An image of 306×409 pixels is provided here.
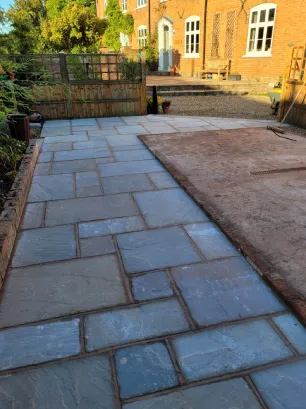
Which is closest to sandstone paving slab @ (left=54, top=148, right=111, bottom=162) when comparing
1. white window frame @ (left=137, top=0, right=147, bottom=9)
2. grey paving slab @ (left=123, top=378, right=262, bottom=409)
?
grey paving slab @ (left=123, top=378, right=262, bottom=409)

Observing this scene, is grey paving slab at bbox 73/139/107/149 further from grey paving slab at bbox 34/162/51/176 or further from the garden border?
the garden border

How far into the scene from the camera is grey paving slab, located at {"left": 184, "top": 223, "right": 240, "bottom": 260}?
2475 mm

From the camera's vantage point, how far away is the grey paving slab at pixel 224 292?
74.8 inches

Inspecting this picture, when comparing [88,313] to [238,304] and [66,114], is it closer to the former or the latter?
[238,304]

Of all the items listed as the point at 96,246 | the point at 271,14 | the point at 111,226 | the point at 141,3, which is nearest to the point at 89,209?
the point at 111,226

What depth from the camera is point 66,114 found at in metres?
7.79

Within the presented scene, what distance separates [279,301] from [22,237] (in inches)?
81.0

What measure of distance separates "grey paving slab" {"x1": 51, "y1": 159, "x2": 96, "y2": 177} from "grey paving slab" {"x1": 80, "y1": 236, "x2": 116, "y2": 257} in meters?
1.85

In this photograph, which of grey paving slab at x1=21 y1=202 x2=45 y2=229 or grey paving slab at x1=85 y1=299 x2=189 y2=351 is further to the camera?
grey paving slab at x1=21 y1=202 x2=45 y2=229

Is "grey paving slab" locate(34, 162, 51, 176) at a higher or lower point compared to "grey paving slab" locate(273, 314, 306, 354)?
higher

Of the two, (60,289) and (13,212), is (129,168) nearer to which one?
(13,212)

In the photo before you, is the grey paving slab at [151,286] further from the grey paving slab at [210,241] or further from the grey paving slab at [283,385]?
the grey paving slab at [283,385]

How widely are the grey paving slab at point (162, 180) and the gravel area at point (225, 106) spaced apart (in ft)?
16.4

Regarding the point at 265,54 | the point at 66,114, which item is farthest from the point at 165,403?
the point at 265,54
